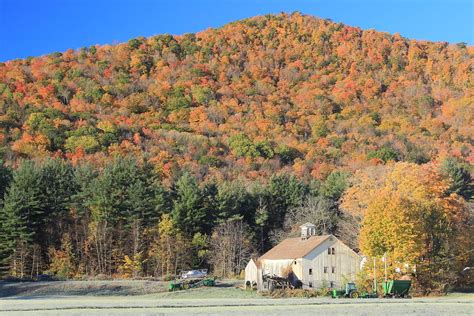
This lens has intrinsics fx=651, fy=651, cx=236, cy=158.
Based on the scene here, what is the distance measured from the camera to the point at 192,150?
12800 centimetres

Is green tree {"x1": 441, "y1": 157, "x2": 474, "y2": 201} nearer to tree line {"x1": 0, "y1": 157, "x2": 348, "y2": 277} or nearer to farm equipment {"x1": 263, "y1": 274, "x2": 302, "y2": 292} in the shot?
tree line {"x1": 0, "y1": 157, "x2": 348, "y2": 277}

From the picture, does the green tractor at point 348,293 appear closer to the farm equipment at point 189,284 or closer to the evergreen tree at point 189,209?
the farm equipment at point 189,284

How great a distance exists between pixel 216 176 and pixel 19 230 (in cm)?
4530

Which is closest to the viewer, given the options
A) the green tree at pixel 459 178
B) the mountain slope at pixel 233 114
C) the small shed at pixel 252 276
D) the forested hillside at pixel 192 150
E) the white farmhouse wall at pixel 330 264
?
the small shed at pixel 252 276

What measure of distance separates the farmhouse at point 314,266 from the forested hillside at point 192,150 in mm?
9756

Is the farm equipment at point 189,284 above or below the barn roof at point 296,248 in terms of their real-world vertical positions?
below

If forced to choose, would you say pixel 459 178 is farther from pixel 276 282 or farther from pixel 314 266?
pixel 276 282

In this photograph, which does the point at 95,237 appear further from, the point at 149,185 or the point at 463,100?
the point at 463,100

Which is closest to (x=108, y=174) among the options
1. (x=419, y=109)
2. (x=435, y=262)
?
(x=435, y=262)

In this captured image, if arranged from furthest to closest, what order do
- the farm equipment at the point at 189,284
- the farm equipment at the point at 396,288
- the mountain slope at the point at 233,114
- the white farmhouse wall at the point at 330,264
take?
the mountain slope at the point at 233,114, the white farmhouse wall at the point at 330,264, the farm equipment at the point at 189,284, the farm equipment at the point at 396,288

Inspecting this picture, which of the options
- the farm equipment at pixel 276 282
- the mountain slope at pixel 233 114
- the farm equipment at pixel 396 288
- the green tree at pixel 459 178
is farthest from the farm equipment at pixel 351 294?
the mountain slope at pixel 233 114

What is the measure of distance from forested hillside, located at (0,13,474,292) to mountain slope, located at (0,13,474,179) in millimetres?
501

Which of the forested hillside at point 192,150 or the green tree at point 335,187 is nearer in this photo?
the forested hillside at point 192,150

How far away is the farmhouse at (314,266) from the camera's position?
61.6m
